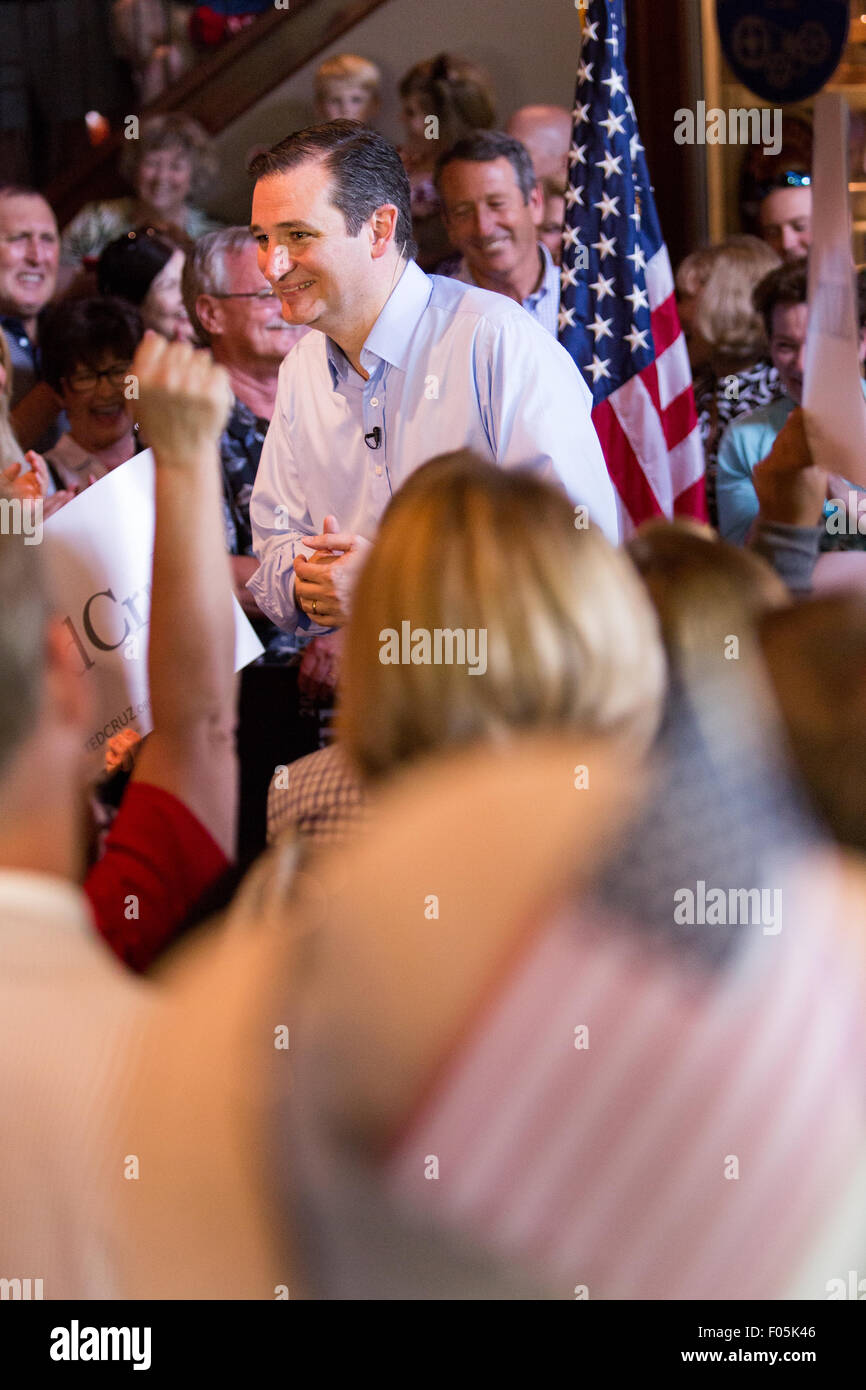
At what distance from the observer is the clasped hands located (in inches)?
92.5

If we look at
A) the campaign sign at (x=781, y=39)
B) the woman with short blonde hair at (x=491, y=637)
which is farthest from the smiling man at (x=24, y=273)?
the woman with short blonde hair at (x=491, y=637)

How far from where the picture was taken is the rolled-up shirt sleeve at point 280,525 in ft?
Result: 8.79

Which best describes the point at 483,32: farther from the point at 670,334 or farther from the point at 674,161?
the point at 670,334

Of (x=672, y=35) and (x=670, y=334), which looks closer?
(x=670, y=334)

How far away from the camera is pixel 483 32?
579cm

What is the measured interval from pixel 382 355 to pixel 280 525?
408 millimetres

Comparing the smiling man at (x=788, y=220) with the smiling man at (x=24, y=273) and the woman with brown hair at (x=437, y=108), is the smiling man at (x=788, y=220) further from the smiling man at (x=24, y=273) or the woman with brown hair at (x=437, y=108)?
the smiling man at (x=24, y=273)

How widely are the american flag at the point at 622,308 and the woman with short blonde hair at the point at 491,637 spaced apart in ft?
7.68

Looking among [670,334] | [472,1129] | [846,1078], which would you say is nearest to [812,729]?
[846,1078]

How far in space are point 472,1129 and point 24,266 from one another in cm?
369

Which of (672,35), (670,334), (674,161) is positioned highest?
(672,35)

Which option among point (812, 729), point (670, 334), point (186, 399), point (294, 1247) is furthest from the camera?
point (670, 334)

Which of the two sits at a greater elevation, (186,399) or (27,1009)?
(186,399)

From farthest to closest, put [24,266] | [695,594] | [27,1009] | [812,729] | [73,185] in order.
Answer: [73,185] → [24,266] → [695,594] → [812,729] → [27,1009]
